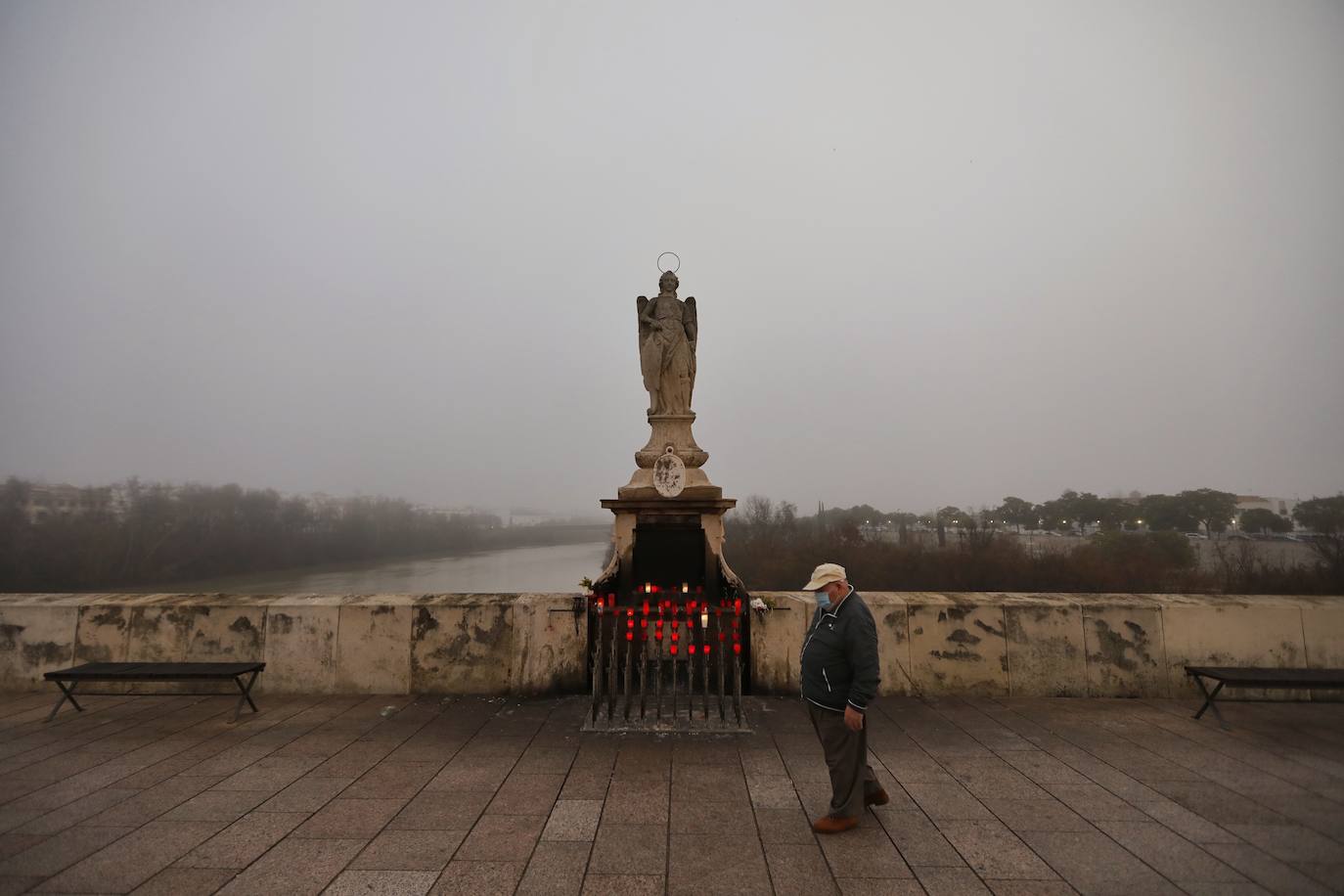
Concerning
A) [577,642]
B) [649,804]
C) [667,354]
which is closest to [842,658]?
[649,804]

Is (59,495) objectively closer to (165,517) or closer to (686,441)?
(165,517)

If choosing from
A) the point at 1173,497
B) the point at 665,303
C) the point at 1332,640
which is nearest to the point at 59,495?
the point at 665,303

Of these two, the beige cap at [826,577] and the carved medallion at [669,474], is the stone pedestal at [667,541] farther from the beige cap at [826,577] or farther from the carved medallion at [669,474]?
the beige cap at [826,577]

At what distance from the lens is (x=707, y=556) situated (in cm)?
750

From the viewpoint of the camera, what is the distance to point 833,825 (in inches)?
135

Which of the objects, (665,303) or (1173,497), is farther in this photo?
(1173,497)

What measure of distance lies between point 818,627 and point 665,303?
5.87 metres

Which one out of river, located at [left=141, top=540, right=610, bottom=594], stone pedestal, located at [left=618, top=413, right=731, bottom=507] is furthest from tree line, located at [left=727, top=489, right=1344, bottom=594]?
stone pedestal, located at [left=618, top=413, right=731, bottom=507]

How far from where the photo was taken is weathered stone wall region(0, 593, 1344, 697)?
605cm

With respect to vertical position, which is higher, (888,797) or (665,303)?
(665,303)

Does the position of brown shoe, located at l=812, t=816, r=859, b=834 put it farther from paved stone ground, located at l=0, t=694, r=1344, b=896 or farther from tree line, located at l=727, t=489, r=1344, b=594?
tree line, located at l=727, t=489, r=1344, b=594

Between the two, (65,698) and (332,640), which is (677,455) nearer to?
(332,640)

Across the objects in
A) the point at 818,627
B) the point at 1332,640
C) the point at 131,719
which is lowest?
the point at 131,719

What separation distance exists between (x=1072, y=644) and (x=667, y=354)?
5.84m
